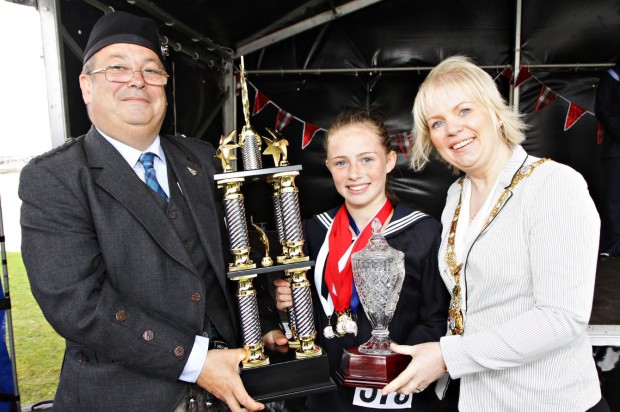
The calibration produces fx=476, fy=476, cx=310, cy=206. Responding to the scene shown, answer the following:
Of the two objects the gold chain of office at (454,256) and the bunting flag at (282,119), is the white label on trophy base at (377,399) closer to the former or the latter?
the gold chain of office at (454,256)

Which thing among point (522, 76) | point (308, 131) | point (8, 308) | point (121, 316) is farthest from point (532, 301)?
point (522, 76)

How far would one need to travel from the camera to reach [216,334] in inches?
67.6

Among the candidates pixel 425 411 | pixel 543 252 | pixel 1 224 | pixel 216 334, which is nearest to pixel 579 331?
pixel 543 252

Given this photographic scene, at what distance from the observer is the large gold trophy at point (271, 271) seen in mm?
1562

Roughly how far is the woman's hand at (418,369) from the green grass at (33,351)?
3.17 m

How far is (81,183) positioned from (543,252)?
1410mm

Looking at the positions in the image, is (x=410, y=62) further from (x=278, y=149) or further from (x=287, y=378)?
(x=287, y=378)

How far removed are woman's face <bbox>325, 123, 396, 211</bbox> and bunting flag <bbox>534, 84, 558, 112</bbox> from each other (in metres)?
4.76

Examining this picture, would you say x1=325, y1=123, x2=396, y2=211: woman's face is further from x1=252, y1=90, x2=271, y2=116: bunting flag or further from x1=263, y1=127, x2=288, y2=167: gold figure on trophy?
x1=252, y1=90, x2=271, y2=116: bunting flag

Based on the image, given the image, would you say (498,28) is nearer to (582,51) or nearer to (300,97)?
(582,51)

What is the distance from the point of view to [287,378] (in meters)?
1.58

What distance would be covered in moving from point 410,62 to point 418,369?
15.9 feet

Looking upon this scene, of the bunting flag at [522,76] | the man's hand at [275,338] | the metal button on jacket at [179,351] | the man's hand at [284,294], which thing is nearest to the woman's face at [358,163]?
the man's hand at [284,294]

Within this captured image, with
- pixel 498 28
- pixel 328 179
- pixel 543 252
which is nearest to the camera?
pixel 543 252
